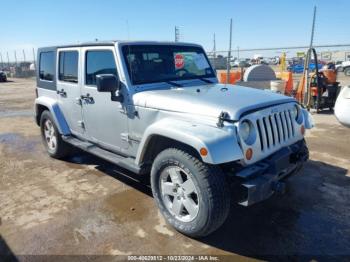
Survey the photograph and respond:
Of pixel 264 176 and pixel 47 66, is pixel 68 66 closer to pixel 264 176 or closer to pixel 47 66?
pixel 47 66

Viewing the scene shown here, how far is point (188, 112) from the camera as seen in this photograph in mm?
3254

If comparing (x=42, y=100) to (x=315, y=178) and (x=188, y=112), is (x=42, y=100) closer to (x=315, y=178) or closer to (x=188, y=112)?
(x=188, y=112)

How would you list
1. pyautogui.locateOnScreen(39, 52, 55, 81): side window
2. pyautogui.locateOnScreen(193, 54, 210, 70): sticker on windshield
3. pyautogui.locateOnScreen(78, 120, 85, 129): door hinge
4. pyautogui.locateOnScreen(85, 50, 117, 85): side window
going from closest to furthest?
pyautogui.locateOnScreen(85, 50, 117, 85): side window → pyautogui.locateOnScreen(193, 54, 210, 70): sticker on windshield → pyautogui.locateOnScreen(78, 120, 85, 129): door hinge → pyautogui.locateOnScreen(39, 52, 55, 81): side window

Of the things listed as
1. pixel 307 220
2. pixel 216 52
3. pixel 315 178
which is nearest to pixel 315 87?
pixel 216 52

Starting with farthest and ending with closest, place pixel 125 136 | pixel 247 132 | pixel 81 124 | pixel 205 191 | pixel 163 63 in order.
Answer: pixel 81 124, pixel 163 63, pixel 125 136, pixel 247 132, pixel 205 191

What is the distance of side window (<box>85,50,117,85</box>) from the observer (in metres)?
4.06

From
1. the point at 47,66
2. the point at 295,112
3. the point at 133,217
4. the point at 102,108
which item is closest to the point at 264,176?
the point at 295,112

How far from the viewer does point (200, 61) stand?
4.74 m

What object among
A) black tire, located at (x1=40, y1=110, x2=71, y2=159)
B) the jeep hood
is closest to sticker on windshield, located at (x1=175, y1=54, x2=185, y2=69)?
the jeep hood

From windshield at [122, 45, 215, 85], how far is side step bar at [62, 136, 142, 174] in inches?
38.6

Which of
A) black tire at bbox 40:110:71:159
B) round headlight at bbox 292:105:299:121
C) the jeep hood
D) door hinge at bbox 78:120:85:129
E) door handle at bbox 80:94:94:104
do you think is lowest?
black tire at bbox 40:110:71:159

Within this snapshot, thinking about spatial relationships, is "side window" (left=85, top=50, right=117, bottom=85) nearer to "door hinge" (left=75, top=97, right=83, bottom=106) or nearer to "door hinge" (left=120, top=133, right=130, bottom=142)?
"door hinge" (left=75, top=97, right=83, bottom=106)

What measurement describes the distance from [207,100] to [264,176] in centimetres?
95

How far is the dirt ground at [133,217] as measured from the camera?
3.09m
